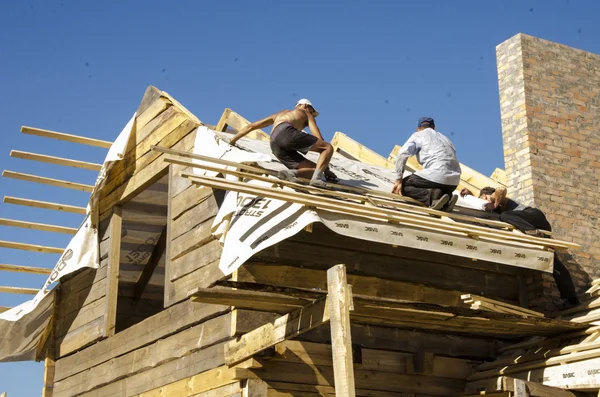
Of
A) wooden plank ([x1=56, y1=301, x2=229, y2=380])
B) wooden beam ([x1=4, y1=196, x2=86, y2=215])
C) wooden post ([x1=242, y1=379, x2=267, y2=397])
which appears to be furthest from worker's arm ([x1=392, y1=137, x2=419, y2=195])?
wooden beam ([x1=4, y1=196, x2=86, y2=215])

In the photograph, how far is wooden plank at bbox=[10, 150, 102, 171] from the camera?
44.9 ft

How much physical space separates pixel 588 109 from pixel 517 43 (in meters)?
1.55

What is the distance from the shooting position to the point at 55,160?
45.9 ft

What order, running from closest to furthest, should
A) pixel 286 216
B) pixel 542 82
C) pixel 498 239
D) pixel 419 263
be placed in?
pixel 286 216, pixel 498 239, pixel 419 263, pixel 542 82

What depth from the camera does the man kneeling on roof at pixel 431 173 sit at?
1029 centimetres

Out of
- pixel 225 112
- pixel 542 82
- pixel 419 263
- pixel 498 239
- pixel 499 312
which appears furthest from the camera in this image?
pixel 542 82

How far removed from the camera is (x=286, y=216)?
27.9 ft

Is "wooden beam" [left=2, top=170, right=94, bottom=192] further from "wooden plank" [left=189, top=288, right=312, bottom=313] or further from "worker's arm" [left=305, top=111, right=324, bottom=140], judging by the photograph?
"wooden plank" [left=189, top=288, right=312, bottom=313]

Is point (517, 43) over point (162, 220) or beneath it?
over

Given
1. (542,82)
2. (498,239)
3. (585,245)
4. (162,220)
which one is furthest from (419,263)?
(162,220)

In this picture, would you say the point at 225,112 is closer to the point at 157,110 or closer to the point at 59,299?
the point at 157,110

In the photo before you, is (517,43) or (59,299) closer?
(517,43)

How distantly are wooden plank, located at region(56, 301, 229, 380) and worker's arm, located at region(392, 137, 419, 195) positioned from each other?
105 inches

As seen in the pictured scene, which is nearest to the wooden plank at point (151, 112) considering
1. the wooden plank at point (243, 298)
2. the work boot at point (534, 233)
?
the wooden plank at point (243, 298)
